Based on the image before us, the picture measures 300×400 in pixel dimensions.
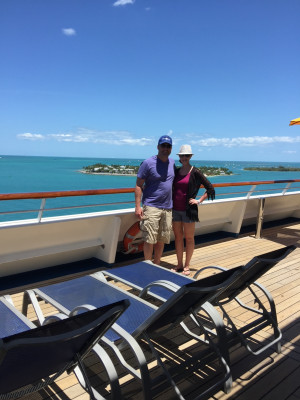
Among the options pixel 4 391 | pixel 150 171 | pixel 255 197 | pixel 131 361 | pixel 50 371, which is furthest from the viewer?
pixel 255 197

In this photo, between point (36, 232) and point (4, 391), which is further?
point (36, 232)

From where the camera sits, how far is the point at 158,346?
8.17 feet

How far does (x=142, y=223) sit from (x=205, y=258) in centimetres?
148

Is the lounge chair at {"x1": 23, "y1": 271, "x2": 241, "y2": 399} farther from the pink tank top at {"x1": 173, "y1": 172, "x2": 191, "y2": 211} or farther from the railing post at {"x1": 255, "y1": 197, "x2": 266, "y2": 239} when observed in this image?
the railing post at {"x1": 255, "y1": 197, "x2": 266, "y2": 239}

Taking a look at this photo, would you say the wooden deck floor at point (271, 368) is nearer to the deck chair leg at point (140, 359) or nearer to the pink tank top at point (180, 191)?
the deck chair leg at point (140, 359)

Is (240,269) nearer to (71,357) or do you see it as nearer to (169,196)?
(71,357)

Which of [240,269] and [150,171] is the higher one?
[150,171]

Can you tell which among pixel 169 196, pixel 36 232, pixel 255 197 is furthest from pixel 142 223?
pixel 255 197

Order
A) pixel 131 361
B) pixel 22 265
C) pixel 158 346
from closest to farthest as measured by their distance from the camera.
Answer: pixel 131 361
pixel 158 346
pixel 22 265

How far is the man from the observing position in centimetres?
352

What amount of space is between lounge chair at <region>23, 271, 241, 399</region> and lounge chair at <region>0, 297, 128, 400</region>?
0.17 meters

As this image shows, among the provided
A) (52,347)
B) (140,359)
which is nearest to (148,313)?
(140,359)

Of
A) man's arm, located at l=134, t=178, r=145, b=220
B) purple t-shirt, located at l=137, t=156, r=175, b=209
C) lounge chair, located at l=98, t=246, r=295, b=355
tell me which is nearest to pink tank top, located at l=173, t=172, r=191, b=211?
purple t-shirt, located at l=137, t=156, r=175, b=209

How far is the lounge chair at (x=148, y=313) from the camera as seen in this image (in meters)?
1.73
